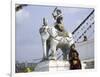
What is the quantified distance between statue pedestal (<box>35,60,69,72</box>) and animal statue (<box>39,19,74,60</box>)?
42 mm

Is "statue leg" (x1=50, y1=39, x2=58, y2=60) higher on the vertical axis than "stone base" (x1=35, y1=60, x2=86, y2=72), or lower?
higher

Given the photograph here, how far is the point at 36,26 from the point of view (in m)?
1.78

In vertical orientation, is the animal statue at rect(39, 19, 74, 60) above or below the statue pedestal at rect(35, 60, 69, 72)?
above

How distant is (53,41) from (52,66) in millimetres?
212

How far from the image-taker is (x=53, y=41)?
182 centimetres

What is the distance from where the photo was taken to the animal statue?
180cm

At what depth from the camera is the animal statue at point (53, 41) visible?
1796mm

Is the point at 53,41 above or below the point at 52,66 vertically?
above

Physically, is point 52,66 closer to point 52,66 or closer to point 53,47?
point 52,66

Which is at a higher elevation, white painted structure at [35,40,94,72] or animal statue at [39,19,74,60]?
animal statue at [39,19,74,60]

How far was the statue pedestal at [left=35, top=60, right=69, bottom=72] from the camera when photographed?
1786mm

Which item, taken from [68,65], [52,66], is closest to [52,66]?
[52,66]

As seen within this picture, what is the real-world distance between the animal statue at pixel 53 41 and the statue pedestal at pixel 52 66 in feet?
0.14

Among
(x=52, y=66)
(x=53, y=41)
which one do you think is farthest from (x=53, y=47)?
(x=52, y=66)
